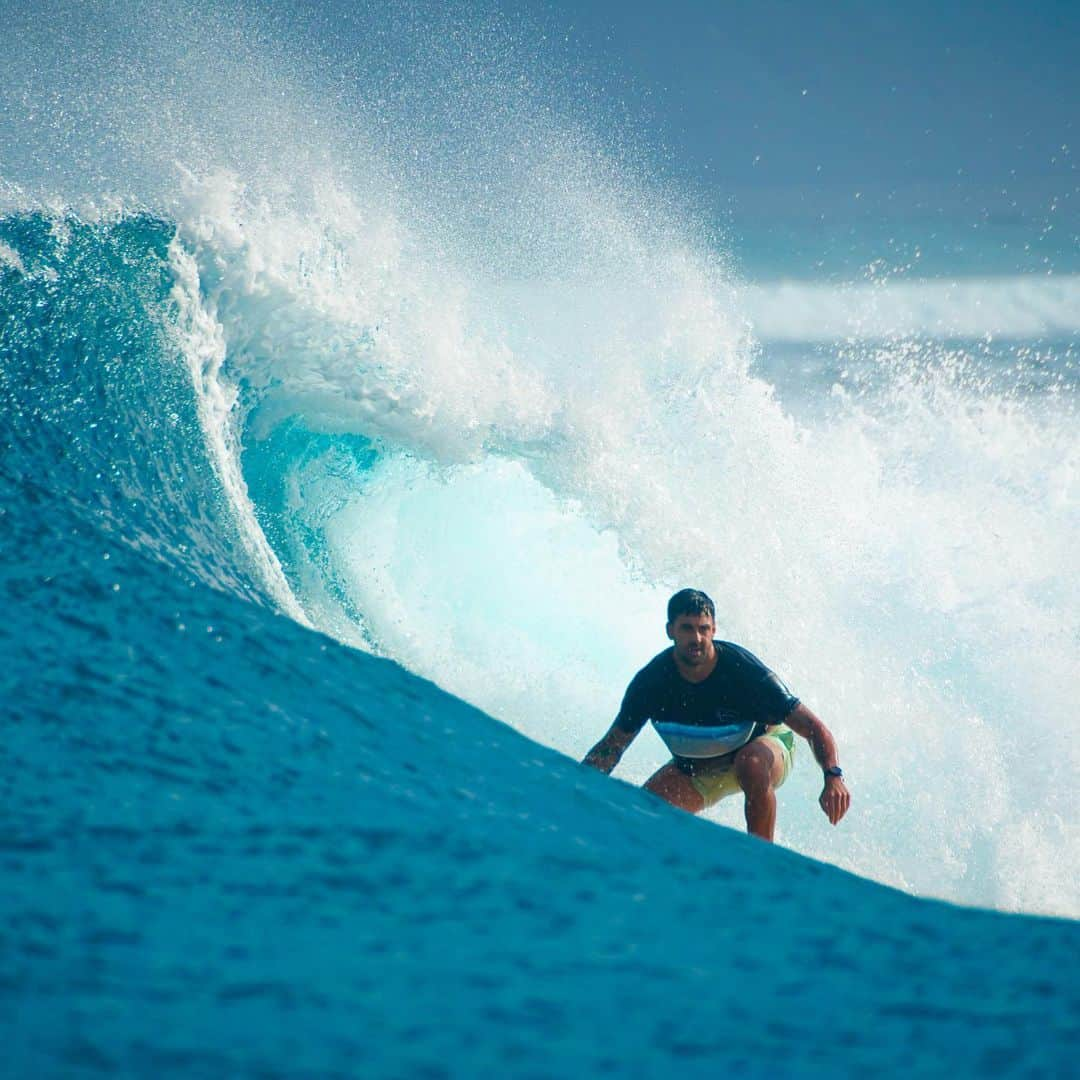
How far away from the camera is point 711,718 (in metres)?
3.58

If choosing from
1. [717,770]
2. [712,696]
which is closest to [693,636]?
[712,696]

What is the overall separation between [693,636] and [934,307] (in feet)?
58.5

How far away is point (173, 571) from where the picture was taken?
290 centimetres

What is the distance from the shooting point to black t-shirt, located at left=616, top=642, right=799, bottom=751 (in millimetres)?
3504

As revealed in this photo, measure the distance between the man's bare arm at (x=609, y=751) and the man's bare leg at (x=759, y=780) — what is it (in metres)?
0.40

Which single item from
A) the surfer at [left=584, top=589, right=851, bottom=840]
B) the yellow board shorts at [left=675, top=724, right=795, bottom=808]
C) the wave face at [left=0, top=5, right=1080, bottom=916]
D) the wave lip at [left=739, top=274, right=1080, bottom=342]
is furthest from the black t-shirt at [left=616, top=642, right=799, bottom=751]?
the wave lip at [left=739, top=274, right=1080, bottom=342]

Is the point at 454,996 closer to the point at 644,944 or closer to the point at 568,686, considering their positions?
the point at 644,944

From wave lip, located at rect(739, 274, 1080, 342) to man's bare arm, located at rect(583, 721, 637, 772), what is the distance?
16.2 metres

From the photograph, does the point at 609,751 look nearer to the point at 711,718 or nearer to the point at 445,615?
the point at 711,718

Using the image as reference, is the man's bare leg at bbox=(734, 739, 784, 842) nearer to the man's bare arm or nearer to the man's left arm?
the man's left arm

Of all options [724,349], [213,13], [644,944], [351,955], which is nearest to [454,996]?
[351,955]

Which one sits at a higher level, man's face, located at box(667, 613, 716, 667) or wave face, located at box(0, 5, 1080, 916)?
wave face, located at box(0, 5, 1080, 916)

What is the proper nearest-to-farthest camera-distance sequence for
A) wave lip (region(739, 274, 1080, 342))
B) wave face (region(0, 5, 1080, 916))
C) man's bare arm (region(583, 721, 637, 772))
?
man's bare arm (region(583, 721, 637, 772)) < wave face (region(0, 5, 1080, 916)) < wave lip (region(739, 274, 1080, 342))

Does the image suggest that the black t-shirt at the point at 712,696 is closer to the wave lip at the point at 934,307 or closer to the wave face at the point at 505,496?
the wave face at the point at 505,496
